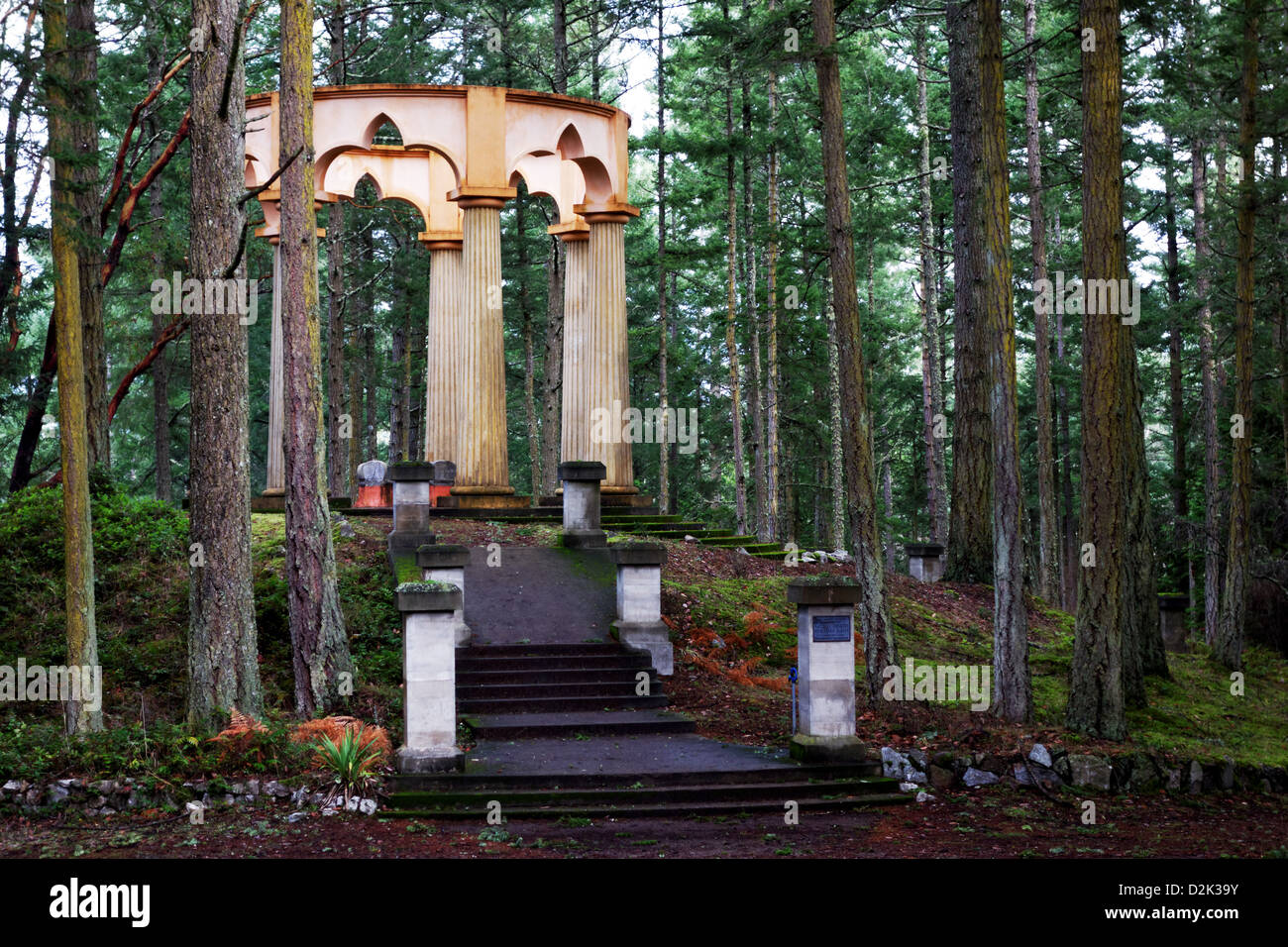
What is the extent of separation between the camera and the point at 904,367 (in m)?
43.9

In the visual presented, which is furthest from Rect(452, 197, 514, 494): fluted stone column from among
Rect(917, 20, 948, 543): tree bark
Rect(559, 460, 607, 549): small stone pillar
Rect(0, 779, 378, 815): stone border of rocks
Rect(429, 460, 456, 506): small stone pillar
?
Rect(0, 779, 378, 815): stone border of rocks

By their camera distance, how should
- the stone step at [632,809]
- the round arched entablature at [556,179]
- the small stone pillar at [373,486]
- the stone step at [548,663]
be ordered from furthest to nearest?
the round arched entablature at [556,179], the small stone pillar at [373,486], the stone step at [548,663], the stone step at [632,809]

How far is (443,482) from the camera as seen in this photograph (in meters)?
20.5

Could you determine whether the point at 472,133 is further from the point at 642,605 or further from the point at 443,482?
the point at 642,605

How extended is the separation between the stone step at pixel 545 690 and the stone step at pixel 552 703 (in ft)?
0.04

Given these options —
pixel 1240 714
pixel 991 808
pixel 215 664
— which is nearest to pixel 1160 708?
pixel 1240 714

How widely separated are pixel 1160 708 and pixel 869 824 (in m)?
6.34

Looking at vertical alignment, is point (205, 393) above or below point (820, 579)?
above

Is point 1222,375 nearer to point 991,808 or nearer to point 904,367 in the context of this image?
point 904,367

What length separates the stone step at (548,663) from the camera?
13.4m

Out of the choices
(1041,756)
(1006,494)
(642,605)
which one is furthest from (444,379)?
(1041,756)

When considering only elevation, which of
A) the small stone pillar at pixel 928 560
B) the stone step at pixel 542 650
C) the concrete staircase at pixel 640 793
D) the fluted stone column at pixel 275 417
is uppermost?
the fluted stone column at pixel 275 417

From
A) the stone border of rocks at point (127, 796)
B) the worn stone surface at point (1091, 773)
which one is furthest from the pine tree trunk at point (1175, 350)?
the stone border of rocks at point (127, 796)

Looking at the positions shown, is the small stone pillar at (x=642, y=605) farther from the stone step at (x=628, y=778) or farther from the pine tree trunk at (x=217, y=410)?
the pine tree trunk at (x=217, y=410)
